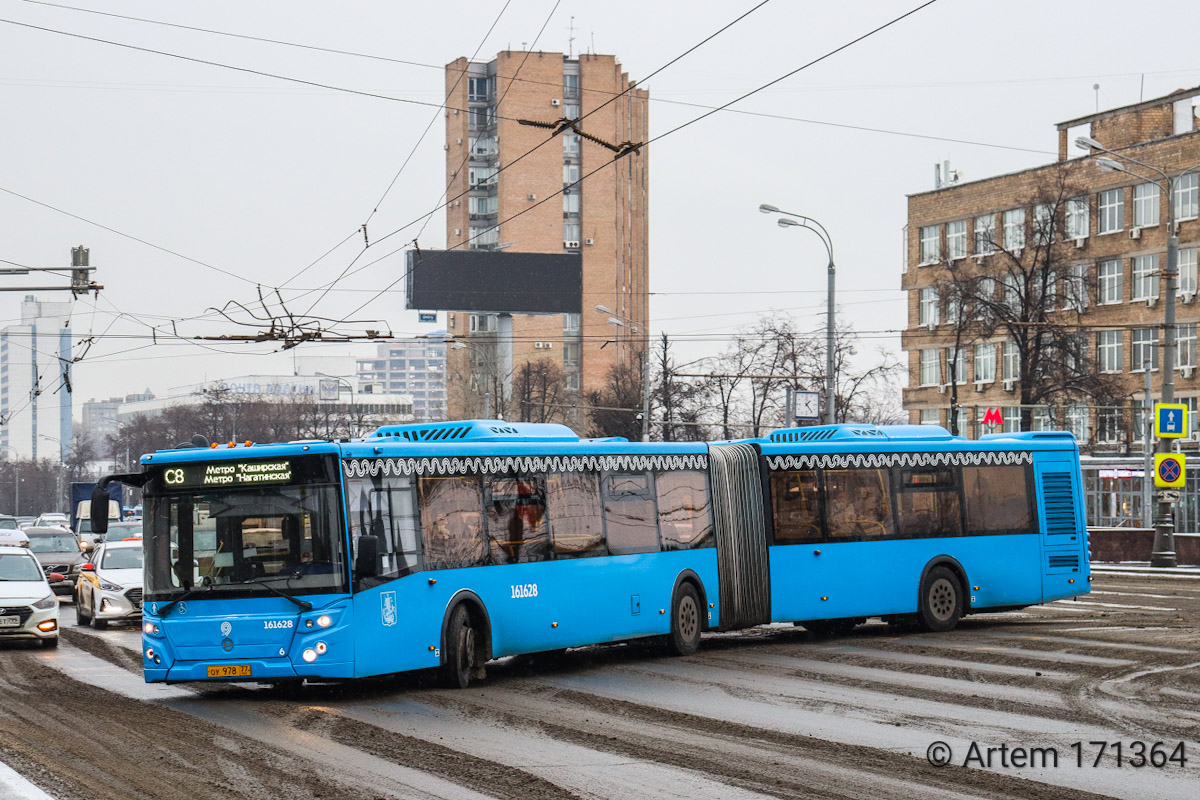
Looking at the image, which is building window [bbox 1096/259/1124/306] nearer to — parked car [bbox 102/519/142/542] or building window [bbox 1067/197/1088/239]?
building window [bbox 1067/197/1088/239]

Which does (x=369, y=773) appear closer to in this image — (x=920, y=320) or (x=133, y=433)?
(x=920, y=320)

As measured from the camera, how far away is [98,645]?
69.3 feet

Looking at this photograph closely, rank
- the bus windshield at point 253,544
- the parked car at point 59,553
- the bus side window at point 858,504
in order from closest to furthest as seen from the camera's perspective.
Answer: the bus windshield at point 253,544
the bus side window at point 858,504
the parked car at point 59,553

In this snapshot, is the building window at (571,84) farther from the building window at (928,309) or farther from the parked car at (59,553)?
the parked car at (59,553)

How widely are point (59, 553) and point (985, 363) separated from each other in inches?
1861

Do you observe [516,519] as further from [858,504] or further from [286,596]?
[858,504]

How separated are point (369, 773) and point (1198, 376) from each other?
2236 inches

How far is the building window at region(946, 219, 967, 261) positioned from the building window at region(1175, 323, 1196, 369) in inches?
497

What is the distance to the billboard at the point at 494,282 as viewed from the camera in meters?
90.8

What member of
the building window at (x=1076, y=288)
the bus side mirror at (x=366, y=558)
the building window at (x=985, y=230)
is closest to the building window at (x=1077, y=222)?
the building window at (x=1076, y=288)

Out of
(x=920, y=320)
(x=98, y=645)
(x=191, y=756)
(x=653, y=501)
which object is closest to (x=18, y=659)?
(x=98, y=645)

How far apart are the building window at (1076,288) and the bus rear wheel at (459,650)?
4162cm

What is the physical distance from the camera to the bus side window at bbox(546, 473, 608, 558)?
1727 cm

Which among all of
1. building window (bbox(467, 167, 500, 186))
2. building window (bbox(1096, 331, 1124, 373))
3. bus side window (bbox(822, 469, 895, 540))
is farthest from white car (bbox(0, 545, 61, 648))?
building window (bbox(467, 167, 500, 186))
